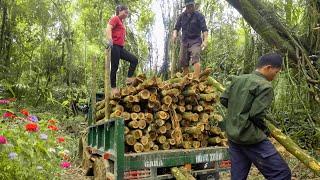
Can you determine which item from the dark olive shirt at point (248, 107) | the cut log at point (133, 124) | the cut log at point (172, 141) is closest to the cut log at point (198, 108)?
the cut log at point (172, 141)

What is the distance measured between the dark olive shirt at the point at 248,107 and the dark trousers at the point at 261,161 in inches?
Result: 4.3

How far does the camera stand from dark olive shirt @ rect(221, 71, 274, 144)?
13.0 feet

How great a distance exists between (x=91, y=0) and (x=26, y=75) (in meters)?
4.54

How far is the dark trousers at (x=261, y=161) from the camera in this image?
403cm

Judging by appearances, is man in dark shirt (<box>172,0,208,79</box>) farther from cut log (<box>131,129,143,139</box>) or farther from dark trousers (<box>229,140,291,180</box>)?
dark trousers (<box>229,140,291,180</box>)

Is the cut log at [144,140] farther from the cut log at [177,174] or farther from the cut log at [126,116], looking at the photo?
the cut log at [177,174]

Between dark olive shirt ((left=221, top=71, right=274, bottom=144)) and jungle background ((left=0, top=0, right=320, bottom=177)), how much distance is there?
2795 millimetres

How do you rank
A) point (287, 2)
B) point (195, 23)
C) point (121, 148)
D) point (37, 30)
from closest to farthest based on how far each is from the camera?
point (121, 148) → point (195, 23) → point (287, 2) → point (37, 30)

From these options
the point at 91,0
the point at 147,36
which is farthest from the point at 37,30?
the point at 147,36

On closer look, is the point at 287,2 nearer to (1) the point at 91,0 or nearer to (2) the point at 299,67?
(2) the point at 299,67

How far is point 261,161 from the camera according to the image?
414cm

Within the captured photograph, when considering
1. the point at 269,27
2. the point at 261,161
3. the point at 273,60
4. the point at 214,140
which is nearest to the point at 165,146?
the point at 214,140

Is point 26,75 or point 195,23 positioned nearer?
point 195,23

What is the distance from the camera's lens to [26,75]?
1562 cm
